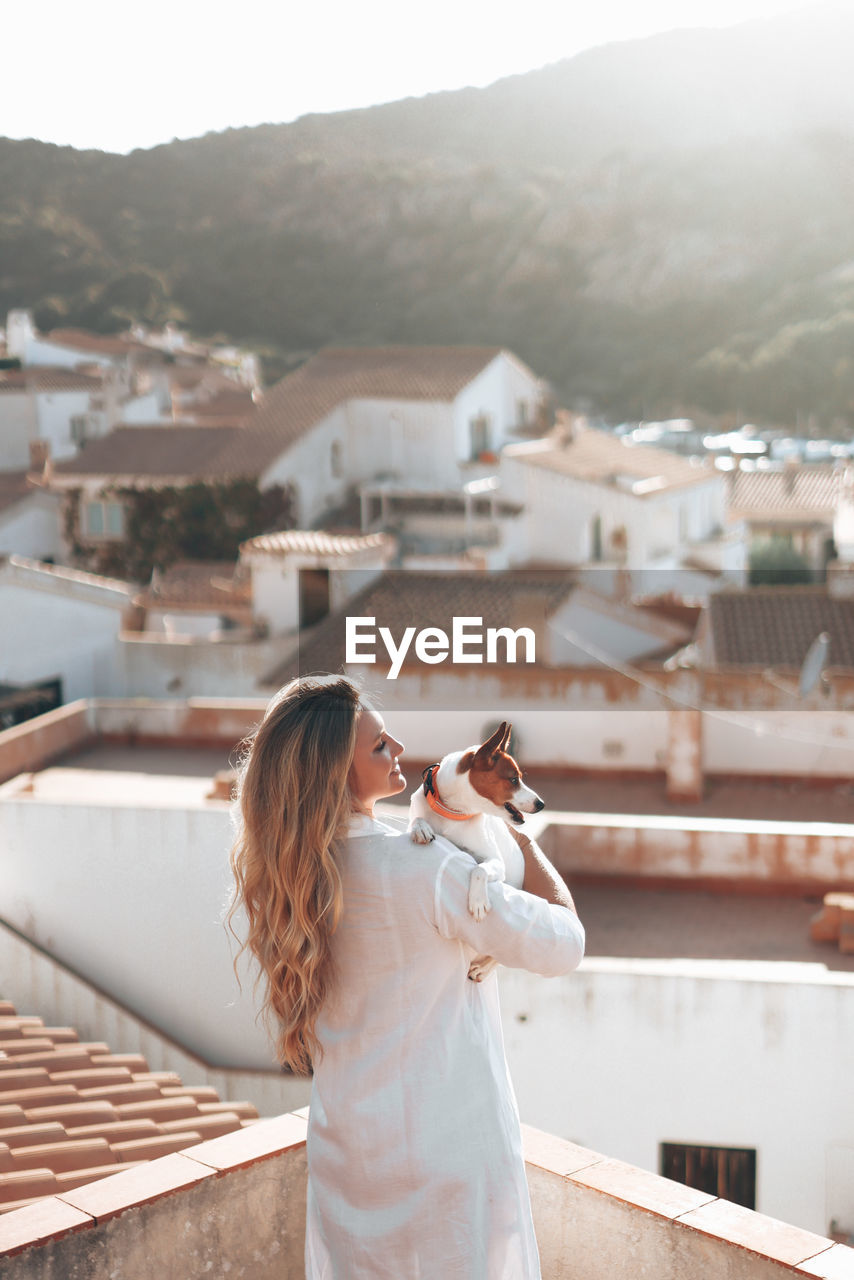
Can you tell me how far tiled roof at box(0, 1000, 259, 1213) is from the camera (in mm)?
3742

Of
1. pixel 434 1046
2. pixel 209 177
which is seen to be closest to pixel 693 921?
pixel 434 1046

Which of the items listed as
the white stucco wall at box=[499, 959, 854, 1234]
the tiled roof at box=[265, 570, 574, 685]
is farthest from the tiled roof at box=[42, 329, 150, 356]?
the white stucco wall at box=[499, 959, 854, 1234]

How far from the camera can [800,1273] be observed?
2.16 m

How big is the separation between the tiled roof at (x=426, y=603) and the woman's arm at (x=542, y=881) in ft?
32.6

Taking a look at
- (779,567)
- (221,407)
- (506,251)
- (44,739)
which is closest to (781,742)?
(44,739)

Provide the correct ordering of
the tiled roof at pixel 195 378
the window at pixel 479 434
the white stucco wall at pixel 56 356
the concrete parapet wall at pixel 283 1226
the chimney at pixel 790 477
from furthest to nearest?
the tiled roof at pixel 195 378, the white stucco wall at pixel 56 356, the chimney at pixel 790 477, the window at pixel 479 434, the concrete parapet wall at pixel 283 1226

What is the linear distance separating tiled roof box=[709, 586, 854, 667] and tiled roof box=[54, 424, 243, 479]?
13301mm

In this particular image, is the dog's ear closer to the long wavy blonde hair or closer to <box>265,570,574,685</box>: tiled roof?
the long wavy blonde hair

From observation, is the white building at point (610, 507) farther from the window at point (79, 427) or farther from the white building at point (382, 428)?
the window at point (79, 427)

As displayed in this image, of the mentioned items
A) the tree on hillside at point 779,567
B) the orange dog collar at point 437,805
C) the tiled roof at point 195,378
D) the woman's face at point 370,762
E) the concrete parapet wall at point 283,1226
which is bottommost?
the concrete parapet wall at point 283,1226

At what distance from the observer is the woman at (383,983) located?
1798 millimetres

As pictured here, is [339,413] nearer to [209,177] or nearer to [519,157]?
[209,177]

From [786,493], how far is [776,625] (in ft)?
57.9

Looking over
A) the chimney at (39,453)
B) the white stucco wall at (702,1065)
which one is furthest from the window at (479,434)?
the white stucco wall at (702,1065)
